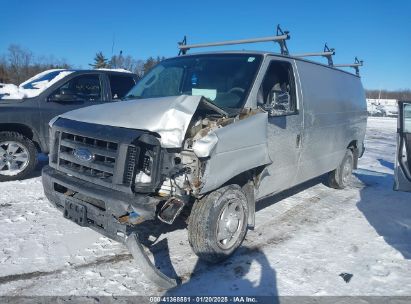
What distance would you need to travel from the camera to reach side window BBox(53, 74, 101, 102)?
670cm

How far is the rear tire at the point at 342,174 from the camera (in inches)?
264

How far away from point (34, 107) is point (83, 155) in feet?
12.2

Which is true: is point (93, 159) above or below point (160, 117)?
below

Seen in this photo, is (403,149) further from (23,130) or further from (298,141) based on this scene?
(23,130)

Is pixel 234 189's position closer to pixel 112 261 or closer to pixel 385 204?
pixel 112 261

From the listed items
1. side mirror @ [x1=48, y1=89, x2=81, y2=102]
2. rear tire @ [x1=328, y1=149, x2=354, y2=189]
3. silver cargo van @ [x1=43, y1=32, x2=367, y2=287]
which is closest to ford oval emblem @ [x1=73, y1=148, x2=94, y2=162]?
silver cargo van @ [x1=43, y1=32, x2=367, y2=287]

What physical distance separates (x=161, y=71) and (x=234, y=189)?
2171 millimetres

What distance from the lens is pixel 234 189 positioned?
3.74m

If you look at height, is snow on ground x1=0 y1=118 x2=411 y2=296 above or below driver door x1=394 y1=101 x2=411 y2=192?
below

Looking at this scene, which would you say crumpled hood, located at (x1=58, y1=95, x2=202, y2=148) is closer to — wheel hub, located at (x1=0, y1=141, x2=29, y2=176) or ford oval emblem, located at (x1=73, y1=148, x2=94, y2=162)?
ford oval emblem, located at (x1=73, y1=148, x2=94, y2=162)

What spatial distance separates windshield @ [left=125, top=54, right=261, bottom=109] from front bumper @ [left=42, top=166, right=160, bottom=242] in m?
→ 1.36

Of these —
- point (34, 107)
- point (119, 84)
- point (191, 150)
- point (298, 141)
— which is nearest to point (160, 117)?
point (191, 150)

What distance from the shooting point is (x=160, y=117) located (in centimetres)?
321

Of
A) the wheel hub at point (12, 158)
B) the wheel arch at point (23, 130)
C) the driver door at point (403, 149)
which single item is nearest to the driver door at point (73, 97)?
the wheel arch at point (23, 130)
